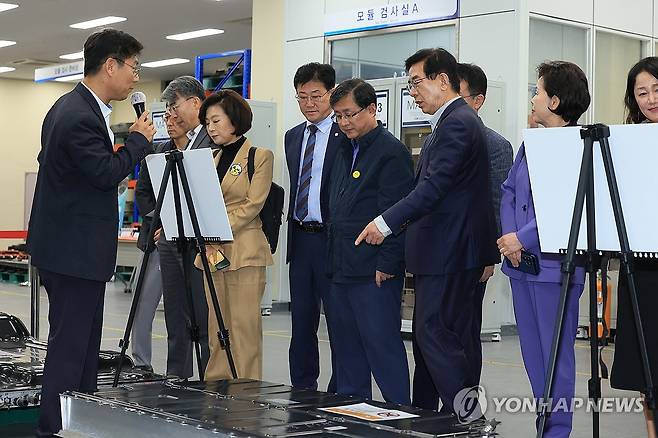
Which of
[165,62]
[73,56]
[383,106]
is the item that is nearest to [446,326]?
[383,106]

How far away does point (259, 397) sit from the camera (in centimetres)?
364

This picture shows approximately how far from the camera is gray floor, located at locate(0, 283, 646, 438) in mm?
4496

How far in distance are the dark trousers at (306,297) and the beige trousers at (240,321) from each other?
19 centimetres

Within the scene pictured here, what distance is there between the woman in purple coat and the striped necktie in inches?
49.9

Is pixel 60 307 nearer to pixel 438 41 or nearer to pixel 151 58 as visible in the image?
pixel 438 41

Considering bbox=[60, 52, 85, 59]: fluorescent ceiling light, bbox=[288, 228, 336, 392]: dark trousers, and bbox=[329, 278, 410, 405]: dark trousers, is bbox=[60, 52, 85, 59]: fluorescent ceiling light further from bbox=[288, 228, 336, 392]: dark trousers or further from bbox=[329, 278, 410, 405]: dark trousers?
bbox=[329, 278, 410, 405]: dark trousers

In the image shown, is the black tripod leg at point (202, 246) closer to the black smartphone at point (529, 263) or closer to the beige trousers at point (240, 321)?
the beige trousers at point (240, 321)

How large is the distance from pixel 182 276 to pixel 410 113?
13.1 ft

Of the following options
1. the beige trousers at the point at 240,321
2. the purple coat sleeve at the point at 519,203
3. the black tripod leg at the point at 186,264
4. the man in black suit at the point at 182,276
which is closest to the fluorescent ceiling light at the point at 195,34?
the man in black suit at the point at 182,276

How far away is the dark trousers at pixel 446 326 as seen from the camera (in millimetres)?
3758

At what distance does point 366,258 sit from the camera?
4086 millimetres

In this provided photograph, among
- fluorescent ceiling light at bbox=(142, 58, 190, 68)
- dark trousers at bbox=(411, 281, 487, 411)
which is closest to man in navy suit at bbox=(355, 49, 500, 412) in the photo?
dark trousers at bbox=(411, 281, 487, 411)

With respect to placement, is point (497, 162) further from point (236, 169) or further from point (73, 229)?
point (73, 229)

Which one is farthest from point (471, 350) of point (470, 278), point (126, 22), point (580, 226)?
point (126, 22)
